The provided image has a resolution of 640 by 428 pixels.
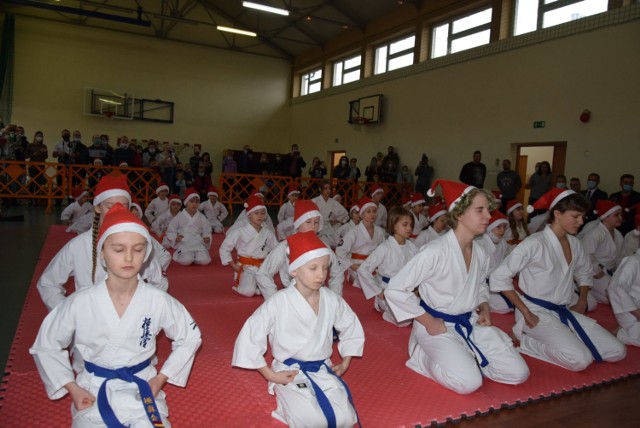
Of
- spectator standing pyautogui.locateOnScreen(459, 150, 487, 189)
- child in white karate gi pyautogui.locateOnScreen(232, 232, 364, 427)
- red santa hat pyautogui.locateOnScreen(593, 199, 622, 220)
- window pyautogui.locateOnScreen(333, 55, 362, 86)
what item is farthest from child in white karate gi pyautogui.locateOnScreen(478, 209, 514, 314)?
window pyautogui.locateOnScreen(333, 55, 362, 86)

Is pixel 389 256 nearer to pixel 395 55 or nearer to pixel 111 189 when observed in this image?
pixel 111 189

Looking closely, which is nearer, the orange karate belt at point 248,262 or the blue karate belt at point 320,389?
the blue karate belt at point 320,389

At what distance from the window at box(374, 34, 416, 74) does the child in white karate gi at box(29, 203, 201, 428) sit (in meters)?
15.9

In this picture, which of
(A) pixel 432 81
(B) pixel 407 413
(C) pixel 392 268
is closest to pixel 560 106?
(A) pixel 432 81

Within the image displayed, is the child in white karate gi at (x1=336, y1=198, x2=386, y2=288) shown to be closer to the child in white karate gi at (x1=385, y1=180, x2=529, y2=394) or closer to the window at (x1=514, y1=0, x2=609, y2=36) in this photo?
the child in white karate gi at (x1=385, y1=180, x2=529, y2=394)

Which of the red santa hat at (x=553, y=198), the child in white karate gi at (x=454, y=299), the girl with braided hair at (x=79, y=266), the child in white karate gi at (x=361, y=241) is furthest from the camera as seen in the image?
the child in white karate gi at (x=361, y=241)

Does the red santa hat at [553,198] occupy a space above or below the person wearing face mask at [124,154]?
below

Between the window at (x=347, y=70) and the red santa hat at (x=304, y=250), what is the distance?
17.8m

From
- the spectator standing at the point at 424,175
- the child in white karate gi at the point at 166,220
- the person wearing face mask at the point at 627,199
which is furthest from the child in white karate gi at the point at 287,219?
the person wearing face mask at the point at 627,199

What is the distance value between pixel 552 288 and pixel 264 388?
2712 millimetres

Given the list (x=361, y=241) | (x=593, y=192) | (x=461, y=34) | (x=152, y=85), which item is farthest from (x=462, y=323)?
(x=152, y=85)

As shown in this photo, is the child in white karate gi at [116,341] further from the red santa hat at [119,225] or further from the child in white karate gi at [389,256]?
the child in white karate gi at [389,256]

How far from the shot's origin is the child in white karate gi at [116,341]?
225 cm

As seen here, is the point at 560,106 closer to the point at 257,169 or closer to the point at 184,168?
the point at 184,168
